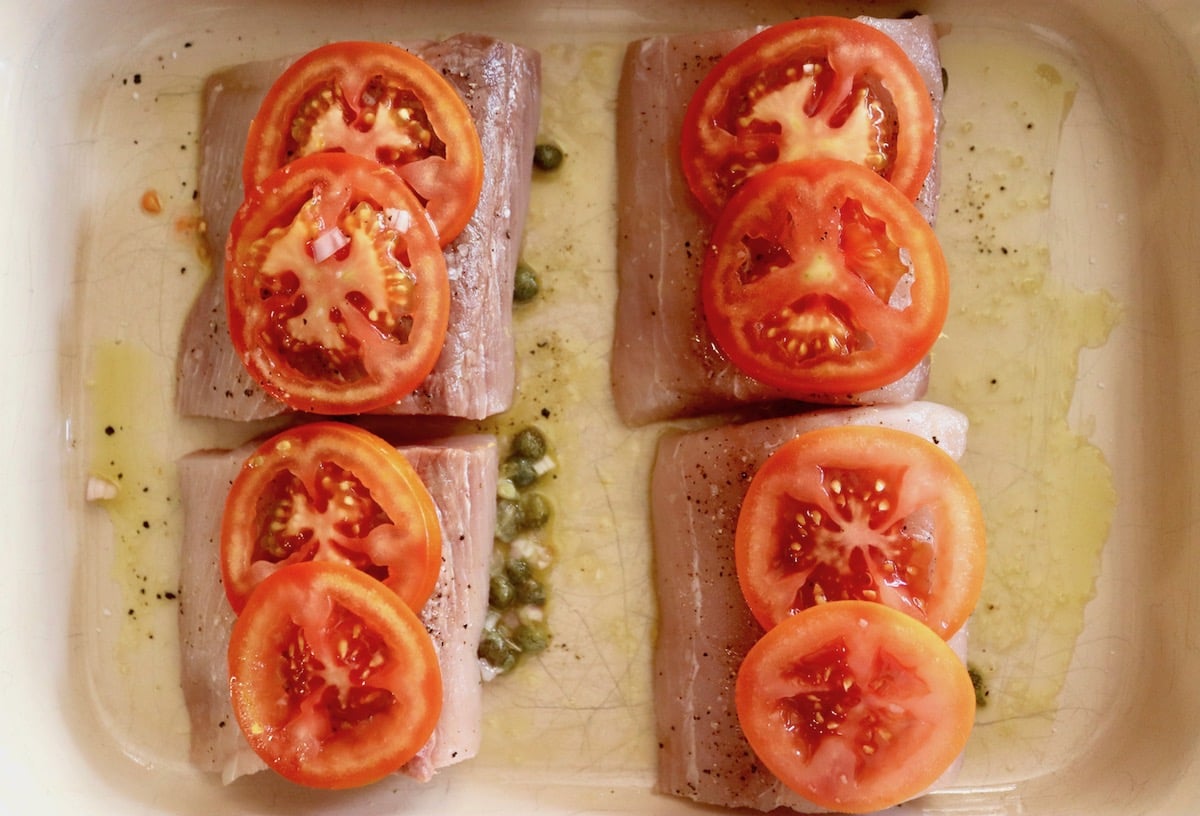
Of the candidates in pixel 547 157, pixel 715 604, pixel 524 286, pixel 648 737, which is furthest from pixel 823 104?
pixel 648 737

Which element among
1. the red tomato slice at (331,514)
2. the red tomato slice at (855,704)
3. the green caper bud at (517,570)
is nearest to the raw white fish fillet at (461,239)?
the red tomato slice at (331,514)

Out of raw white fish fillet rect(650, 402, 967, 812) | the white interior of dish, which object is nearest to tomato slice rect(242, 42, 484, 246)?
the white interior of dish

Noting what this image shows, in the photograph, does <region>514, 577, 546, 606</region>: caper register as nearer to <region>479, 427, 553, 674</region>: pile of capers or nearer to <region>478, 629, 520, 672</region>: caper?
<region>479, 427, 553, 674</region>: pile of capers

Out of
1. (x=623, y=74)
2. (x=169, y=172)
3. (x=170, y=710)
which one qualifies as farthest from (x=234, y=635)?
(x=623, y=74)

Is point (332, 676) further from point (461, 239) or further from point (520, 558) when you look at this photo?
point (461, 239)

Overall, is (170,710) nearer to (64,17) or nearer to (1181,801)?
(64,17)

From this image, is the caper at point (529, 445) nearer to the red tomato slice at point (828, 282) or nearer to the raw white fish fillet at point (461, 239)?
the raw white fish fillet at point (461, 239)
